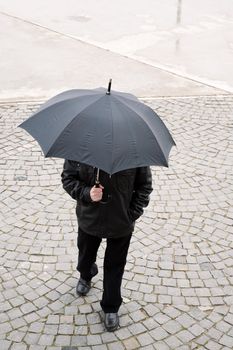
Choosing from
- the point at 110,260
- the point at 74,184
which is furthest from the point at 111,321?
the point at 74,184

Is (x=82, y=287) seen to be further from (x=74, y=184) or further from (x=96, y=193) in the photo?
(x=96, y=193)

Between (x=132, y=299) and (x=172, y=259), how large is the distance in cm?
75

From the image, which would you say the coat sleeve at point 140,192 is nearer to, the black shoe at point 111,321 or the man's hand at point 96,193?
the man's hand at point 96,193

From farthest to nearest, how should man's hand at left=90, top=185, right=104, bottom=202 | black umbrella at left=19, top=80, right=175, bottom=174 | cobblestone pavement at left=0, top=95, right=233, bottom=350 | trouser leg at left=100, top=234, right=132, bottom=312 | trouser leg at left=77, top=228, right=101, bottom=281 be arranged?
1. cobblestone pavement at left=0, top=95, right=233, bottom=350
2. trouser leg at left=77, top=228, right=101, bottom=281
3. trouser leg at left=100, top=234, right=132, bottom=312
4. man's hand at left=90, top=185, right=104, bottom=202
5. black umbrella at left=19, top=80, right=175, bottom=174

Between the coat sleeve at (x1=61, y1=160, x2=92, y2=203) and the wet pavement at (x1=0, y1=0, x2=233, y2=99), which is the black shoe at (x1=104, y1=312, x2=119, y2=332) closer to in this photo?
the coat sleeve at (x1=61, y1=160, x2=92, y2=203)

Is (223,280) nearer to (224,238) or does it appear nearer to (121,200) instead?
(224,238)

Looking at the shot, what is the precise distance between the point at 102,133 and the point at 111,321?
71.2 inches

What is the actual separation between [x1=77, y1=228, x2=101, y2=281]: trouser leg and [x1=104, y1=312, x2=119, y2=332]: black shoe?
439mm

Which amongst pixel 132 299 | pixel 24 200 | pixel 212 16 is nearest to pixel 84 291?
pixel 132 299

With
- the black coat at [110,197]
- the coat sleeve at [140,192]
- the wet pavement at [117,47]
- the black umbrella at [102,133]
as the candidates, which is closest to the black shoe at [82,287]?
the black coat at [110,197]

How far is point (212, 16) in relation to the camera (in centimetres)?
1505

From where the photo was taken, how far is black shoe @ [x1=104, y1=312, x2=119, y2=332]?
14.2 ft

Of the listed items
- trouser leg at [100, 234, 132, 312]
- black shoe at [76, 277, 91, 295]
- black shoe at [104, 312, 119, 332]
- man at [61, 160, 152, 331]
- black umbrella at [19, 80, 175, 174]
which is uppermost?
black umbrella at [19, 80, 175, 174]

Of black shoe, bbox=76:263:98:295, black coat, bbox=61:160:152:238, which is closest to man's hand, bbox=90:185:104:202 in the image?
black coat, bbox=61:160:152:238
